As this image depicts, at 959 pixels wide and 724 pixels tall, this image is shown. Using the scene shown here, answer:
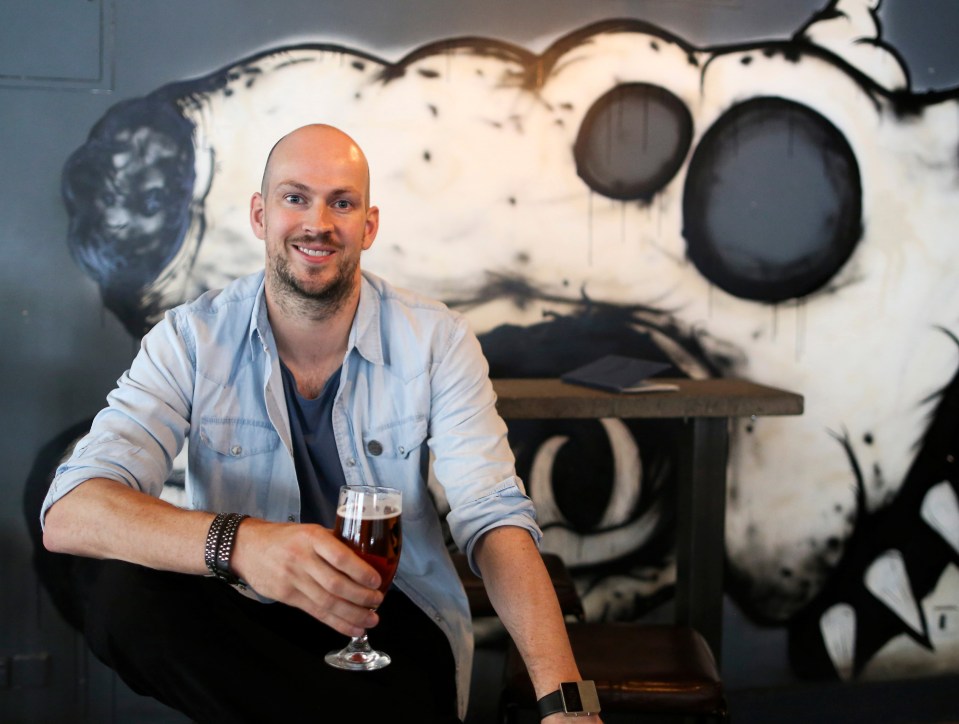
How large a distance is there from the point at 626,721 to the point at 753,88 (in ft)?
6.19

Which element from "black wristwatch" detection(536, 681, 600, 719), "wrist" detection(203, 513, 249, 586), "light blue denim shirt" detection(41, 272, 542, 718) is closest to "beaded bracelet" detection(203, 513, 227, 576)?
"wrist" detection(203, 513, 249, 586)

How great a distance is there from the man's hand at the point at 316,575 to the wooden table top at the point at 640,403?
832mm

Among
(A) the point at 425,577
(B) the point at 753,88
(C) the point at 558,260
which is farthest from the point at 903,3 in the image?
(A) the point at 425,577

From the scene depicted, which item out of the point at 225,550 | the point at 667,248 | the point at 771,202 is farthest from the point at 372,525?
the point at 771,202

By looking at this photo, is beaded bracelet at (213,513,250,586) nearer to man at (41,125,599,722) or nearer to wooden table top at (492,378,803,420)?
man at (41,125,599,722)

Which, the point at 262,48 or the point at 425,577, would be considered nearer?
the point at 425,577

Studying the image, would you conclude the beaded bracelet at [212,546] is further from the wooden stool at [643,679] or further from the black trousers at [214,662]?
the wooden stool at [643,679]

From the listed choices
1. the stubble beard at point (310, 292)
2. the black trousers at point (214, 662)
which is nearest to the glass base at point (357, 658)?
the black trousers at point (214, 662)

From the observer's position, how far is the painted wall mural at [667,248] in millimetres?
2367

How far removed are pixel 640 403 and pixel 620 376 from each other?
14 cm

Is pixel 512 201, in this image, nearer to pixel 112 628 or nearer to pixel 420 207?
pixel 420 207

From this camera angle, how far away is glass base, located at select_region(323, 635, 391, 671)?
1419mm

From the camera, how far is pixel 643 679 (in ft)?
5.54

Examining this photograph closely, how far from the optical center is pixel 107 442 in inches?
60.3
